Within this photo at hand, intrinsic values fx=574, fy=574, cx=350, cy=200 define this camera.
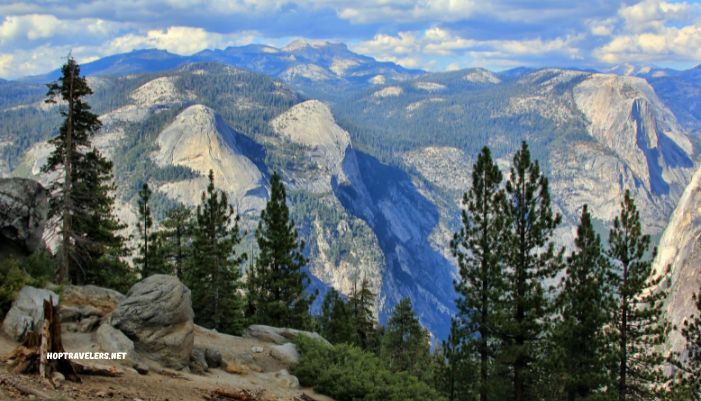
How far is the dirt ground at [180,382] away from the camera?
579 inches

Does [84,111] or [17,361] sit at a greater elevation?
[84,111]

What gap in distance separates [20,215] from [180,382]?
405 inches

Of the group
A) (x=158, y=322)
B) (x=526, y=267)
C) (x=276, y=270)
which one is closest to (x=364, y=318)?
(x=276, y=270)

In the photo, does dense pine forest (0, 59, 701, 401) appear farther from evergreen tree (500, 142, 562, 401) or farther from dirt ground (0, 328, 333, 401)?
dirt ground (0, 328, 333, 401)

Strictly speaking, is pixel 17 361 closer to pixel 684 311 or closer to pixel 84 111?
pixel 84 111

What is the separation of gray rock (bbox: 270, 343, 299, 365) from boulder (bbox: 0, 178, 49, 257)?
12.6 metres

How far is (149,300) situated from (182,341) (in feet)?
6.93

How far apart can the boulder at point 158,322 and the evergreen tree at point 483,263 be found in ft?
55.2

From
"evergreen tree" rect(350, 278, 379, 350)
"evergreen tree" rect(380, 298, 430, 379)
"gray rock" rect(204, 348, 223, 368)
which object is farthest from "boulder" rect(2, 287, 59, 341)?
"evergreen tree" rect(350, 278, 379, 350)

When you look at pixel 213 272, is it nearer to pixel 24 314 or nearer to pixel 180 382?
pixel 24 314

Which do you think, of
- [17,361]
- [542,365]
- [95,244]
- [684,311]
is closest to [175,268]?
[95,244]

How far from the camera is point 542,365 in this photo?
3152cm

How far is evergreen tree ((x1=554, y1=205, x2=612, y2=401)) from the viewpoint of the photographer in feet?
106

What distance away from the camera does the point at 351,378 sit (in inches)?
1041
